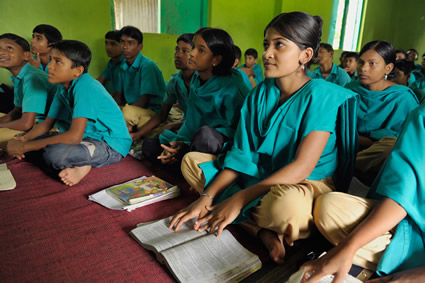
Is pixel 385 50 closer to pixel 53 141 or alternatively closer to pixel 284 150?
pixel 284 150

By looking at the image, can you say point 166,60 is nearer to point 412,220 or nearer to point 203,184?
point 203,184

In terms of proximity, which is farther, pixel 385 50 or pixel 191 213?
pixel 385 50

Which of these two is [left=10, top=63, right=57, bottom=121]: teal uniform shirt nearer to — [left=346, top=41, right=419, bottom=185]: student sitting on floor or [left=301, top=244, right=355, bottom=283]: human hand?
[left=301, top=244, right=355, bottom=283]: human hand

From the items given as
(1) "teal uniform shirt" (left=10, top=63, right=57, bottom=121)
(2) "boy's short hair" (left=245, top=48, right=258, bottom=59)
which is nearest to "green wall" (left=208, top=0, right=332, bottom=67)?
(2) "boy's short hair" (left=245, top=48, right=258, bottom=59)

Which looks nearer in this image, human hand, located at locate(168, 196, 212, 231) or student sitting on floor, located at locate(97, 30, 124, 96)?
human hand, located at locate(168, 196, 212, 231)

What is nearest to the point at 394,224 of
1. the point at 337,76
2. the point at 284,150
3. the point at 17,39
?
the point at 284,150

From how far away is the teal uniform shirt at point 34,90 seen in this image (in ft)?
7.55

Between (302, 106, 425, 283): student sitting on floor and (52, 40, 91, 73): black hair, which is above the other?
(52, 40, 91, 73): black hair

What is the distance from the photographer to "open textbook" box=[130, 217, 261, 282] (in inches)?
42.8

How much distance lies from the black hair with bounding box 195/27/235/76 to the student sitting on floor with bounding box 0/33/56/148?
4.21 ft

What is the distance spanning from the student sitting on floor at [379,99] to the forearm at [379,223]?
1.14m

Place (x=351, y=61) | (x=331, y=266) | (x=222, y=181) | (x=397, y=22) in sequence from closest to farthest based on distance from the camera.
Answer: (x=331, y=266), (x=222, y=181), (x=351, y=61), (x=397, y=22)

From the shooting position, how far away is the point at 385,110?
7.07ft

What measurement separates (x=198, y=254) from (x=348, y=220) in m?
0.56
